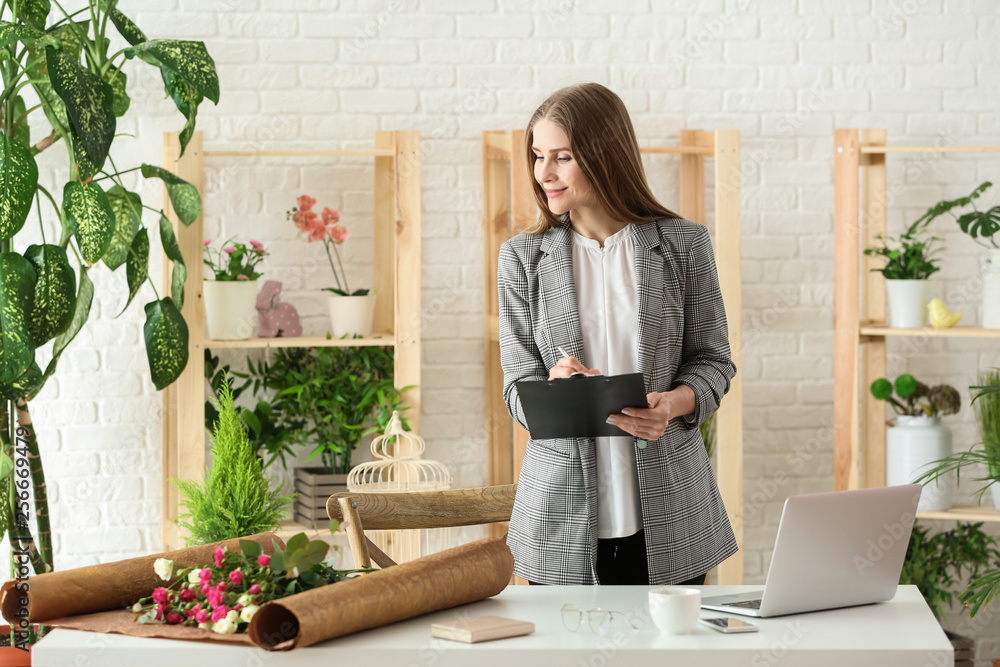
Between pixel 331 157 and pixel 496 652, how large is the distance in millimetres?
2234

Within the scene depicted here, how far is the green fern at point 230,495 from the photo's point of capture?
2.62 m

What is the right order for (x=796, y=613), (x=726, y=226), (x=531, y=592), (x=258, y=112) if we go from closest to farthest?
(x=796, y=613)
(x=531, y=592)
(x=726, y=226)
(x=258, y=112)

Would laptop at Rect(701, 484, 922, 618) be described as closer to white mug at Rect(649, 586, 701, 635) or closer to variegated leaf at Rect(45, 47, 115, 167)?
white mug at Rect(649, 586, 701, 635)

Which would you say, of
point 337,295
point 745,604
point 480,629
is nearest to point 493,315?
point 337,295

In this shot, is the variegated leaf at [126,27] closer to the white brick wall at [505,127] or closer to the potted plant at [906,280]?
the white brick wall at [505,127]

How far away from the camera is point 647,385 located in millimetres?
1788

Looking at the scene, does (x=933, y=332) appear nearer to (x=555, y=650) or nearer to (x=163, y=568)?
(x=555, y=650)

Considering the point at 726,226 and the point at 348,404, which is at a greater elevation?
the point at 726,226

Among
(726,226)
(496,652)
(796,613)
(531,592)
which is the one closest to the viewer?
(496,652)

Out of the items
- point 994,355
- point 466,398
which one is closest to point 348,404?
point 466,398

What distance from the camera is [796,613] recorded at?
1.41 metres

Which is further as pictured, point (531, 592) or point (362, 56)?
point (362, 56)

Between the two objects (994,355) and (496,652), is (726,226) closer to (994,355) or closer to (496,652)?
(994,355)

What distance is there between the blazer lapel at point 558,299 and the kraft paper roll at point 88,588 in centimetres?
62
